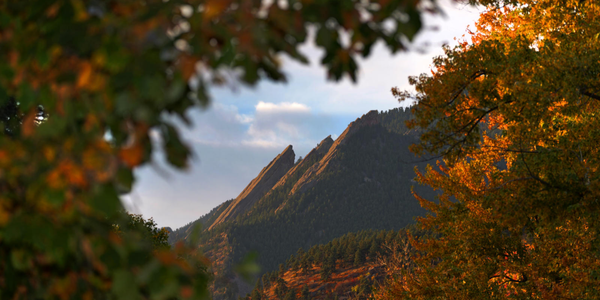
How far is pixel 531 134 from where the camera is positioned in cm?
887

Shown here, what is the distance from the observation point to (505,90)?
362 inches

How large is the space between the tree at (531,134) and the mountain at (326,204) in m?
115

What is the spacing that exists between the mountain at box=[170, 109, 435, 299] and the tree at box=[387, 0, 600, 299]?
11506 cm

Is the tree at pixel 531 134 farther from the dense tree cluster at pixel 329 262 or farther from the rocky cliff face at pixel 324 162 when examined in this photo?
the rocky cliff face at pixel 324 162

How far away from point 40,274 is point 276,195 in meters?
179

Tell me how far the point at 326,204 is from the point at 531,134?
159 meters

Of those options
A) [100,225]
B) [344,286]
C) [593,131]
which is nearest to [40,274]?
[100,225]

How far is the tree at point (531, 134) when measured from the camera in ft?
26.8

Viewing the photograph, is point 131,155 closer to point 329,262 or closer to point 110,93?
point 110,93

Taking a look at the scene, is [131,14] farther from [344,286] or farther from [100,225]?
[344,286]

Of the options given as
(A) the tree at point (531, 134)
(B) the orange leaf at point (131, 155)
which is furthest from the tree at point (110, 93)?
(A) the tree at point (531, 134)

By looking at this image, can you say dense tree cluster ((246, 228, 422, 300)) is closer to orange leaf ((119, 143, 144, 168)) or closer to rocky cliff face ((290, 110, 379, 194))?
orange leaf ((119, 143, 144, 168))

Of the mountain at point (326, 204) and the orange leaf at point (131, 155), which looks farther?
the mountain at point (326, 204)

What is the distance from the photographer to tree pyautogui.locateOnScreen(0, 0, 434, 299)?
56.7 inches
